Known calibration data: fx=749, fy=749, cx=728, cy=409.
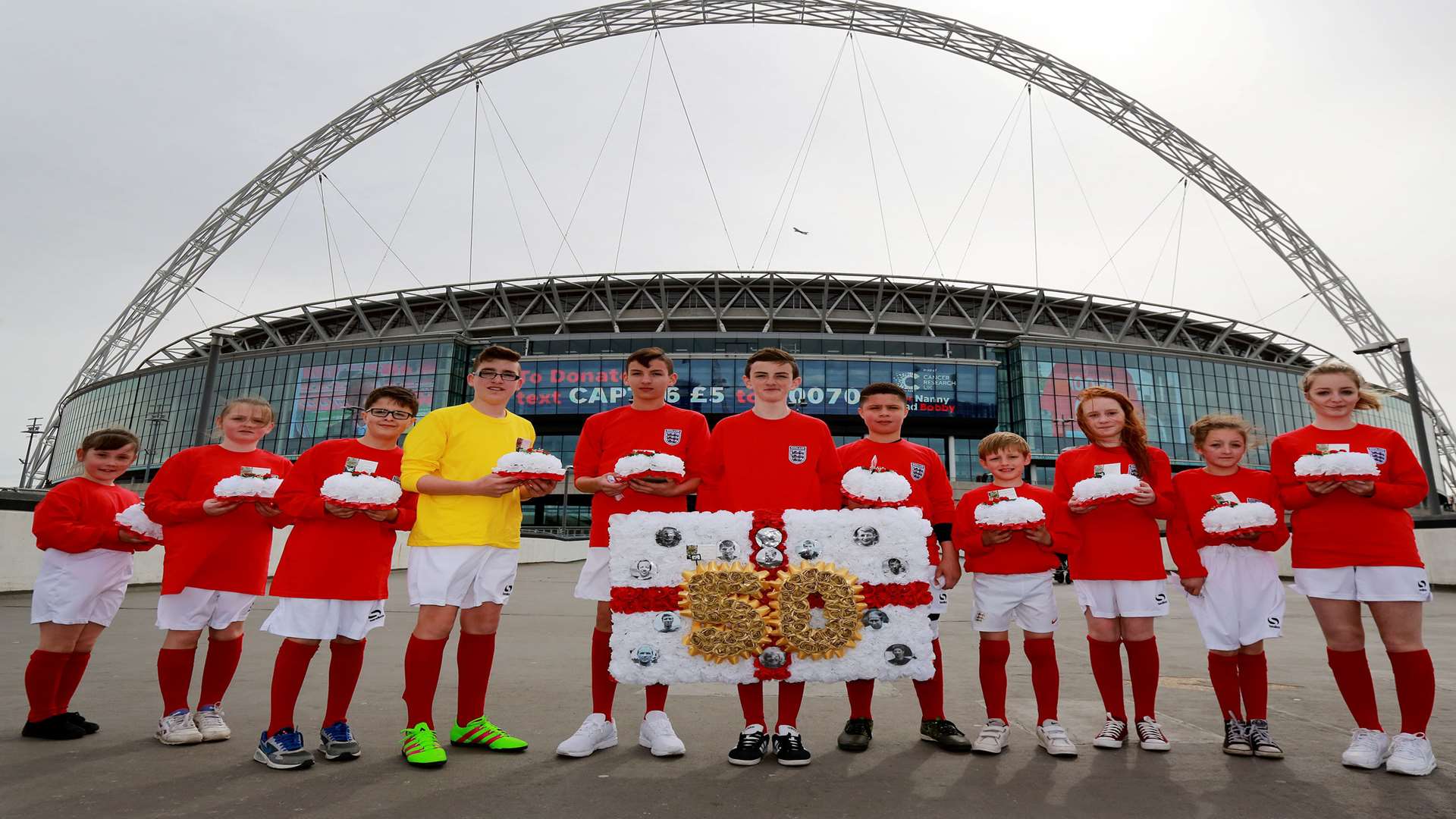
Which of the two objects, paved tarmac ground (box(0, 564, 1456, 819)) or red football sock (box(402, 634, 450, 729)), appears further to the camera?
red football sock (box(402, 634, 450, 729))

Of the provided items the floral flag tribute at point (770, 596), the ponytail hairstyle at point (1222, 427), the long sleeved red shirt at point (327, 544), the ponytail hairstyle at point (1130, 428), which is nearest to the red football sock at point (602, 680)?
the floral flag tribute at point (770, 596)

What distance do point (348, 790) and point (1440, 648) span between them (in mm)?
11258

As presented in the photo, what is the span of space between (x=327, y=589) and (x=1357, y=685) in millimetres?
5616

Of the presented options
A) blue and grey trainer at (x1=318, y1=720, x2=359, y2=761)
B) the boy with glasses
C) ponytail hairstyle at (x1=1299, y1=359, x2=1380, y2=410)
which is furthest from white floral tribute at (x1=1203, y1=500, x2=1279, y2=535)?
blue and grey trainer at (x1=318, y1=720, x2=359, y2=761)

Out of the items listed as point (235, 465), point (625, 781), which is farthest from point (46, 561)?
point (625, 781)

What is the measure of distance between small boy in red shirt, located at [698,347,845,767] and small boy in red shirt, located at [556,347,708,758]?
0.51 feet

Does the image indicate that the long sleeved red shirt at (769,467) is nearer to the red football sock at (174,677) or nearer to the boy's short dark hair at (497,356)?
the boy's short dark hair at (497,356)

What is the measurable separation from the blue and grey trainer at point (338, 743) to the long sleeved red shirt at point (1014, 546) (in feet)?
11.8

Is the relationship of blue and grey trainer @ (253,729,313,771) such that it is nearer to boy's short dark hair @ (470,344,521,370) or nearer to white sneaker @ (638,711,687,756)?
white sneaker @ (638,711,687,756)

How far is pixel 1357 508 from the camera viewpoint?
13.8 feet

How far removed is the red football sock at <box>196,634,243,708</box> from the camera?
4.36 m

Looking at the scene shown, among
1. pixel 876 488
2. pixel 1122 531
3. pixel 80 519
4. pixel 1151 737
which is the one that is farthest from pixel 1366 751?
pixel 80 519

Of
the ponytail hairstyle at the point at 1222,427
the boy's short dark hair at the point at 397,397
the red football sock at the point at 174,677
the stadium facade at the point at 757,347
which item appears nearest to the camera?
the red football sock at the point at 174,677

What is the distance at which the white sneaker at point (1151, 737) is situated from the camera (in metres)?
4.14
